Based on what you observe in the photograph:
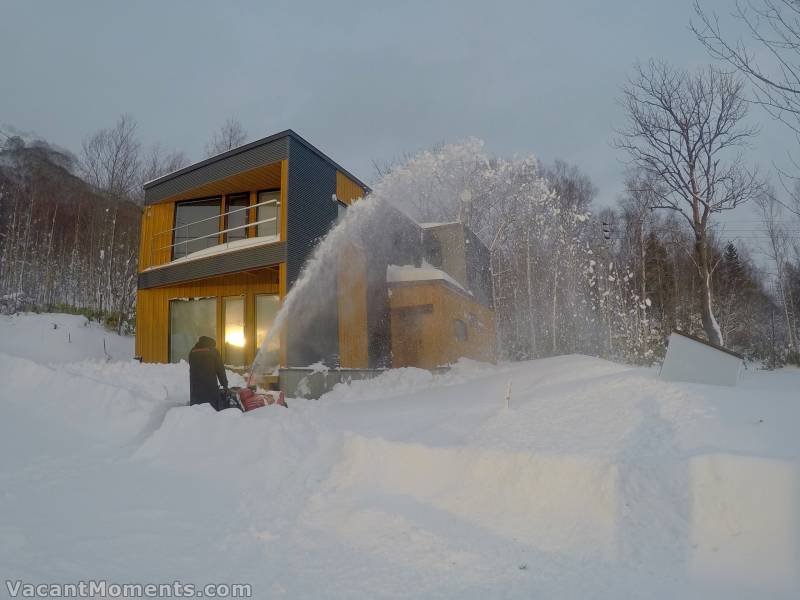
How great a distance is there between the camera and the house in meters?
12.9

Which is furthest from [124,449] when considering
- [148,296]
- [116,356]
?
[116,356]

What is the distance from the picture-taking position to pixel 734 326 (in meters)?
31.9

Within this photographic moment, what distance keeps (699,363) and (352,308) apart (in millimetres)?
9571

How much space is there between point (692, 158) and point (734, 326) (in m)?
22.1

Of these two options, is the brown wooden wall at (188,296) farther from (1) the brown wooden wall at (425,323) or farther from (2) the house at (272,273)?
(1) the brown wooden wall at (425,323)

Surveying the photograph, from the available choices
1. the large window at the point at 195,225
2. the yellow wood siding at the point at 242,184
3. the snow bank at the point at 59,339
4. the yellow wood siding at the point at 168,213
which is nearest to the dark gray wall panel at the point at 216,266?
the yellow wood siding at the point at 168,213

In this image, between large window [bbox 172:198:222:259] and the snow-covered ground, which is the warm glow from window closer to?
large window [bbox 172:198:222:259]

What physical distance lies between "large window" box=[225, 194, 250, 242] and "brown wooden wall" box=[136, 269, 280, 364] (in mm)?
1781

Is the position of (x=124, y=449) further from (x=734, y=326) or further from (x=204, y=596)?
(x=734, y=326)

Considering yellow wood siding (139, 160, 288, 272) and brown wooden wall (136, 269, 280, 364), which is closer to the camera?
brown wooden wall (136, 269, 280, 364)

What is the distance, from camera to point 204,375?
293 inches

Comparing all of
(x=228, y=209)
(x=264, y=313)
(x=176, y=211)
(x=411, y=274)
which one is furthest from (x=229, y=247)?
(x=411, y=274)

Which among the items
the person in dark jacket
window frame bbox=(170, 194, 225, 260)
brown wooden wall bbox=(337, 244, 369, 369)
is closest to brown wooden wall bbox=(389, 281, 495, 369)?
brown wooden wall bbox=(337, 244, 369, 369)

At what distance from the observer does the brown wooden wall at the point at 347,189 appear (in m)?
15.2
